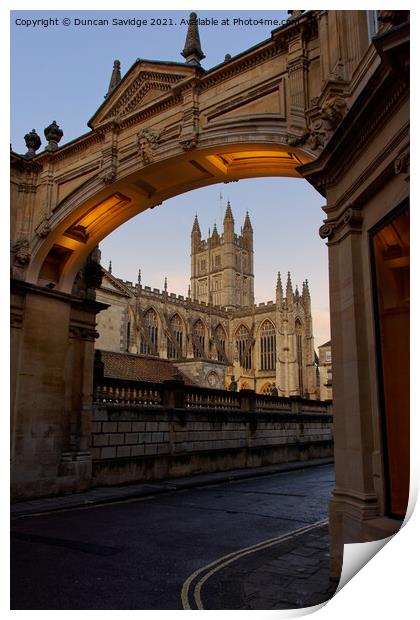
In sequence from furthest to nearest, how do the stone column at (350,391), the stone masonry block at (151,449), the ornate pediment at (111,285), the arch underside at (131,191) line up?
1. the ornate pediment at (111,285)
2. the stone masonry block at (151,449)
3. the arch underside at (131,191)
4. the stone column at (350,391)

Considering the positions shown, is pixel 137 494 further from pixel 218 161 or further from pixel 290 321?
pixel 290 321

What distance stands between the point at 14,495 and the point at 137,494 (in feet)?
9.84

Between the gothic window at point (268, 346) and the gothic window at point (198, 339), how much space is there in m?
9.23

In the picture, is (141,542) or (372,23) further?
(141,542)

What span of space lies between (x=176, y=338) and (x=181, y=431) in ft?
176

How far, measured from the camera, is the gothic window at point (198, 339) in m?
73.2

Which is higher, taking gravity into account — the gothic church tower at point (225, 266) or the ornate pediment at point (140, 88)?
the gothic church tower at point (225, 266)

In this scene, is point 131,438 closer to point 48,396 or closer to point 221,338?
point 48,396

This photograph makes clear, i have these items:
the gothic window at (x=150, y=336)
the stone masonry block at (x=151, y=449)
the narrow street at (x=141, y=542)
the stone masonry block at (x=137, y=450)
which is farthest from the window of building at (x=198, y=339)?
the narrow street at (x=141, y=542)

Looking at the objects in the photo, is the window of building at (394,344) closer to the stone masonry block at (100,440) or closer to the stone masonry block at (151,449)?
the stone masonry block at (100,440)

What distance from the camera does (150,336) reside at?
65.8m

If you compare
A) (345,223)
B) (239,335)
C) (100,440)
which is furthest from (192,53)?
(239,335)

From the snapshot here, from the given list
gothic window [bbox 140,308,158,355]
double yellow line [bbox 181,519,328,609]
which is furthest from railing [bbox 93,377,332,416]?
gothic window [bbox 140,308,158,355]

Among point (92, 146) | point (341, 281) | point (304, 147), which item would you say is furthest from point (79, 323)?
point (341, 281)
